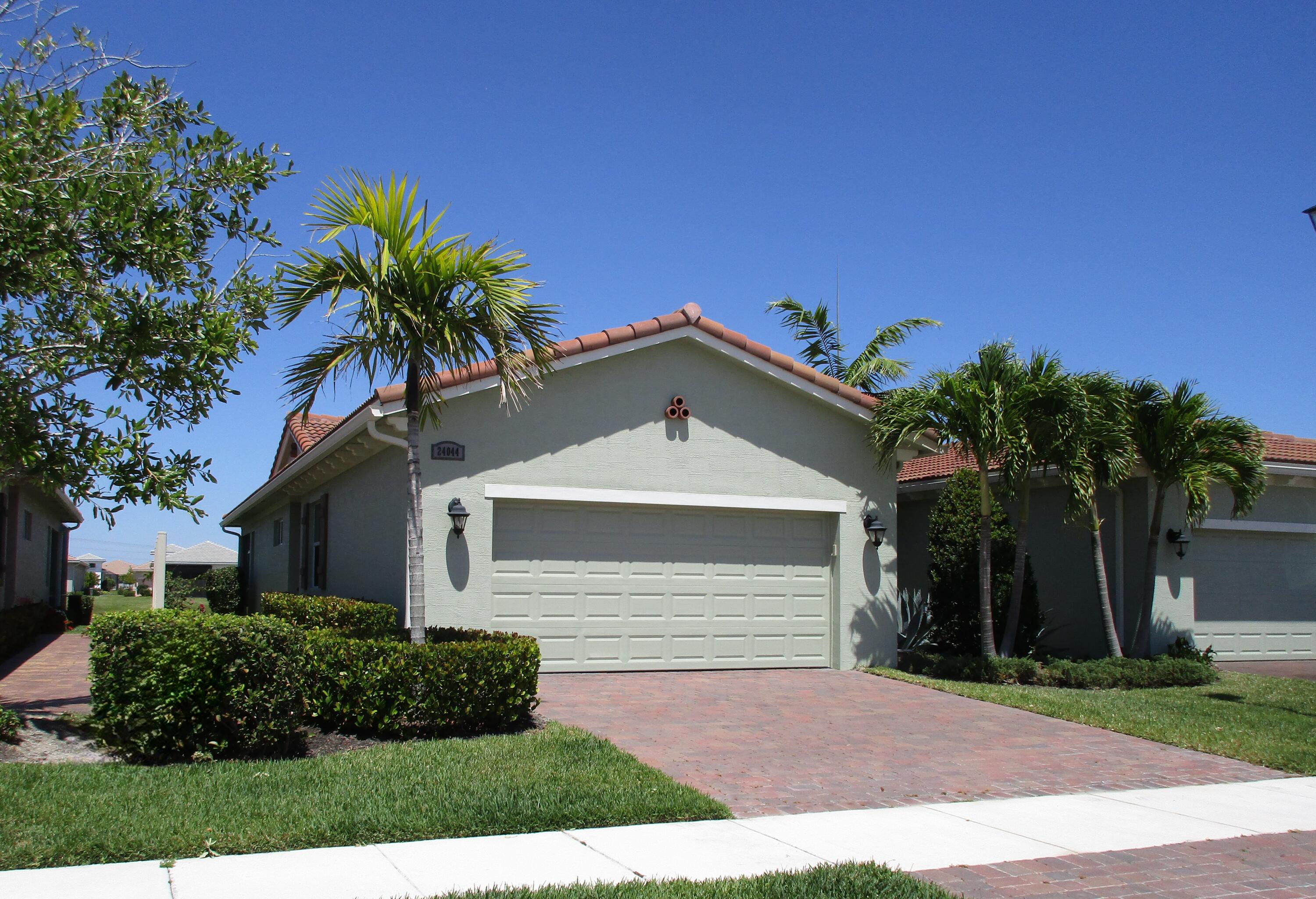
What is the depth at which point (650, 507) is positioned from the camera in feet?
44.4

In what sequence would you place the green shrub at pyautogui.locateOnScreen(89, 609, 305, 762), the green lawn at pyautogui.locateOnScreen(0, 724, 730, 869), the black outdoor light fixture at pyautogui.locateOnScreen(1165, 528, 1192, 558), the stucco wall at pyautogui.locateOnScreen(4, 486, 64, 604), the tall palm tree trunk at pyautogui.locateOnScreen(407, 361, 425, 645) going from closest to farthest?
1. the green lawn at pyautogui.locateOnScreen(0, 724, 730, 869)
2. the green shrub at pyautogui.locateOnScreen(89, 609, 305, 762)
3. the tall palm tree trunk at pyautogui.locateOnScreen(407, 361, 425, 645)
4. the black outdoor light fixture at pyautogui.locateOnScreen(1165, 528, 1192, 558)
5. the stucco wall at pyautogui.locateOnScreen(4, 486, 64, 604)

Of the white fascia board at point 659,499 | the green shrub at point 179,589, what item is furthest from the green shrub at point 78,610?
the white fascia board at point 659,499

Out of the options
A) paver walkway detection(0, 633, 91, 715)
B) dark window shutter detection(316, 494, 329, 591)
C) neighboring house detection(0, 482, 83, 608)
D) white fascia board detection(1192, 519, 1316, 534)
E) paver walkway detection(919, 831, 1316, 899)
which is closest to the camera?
paver walkway detection(919, 831, 1316, 899)

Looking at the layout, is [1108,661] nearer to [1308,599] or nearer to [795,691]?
[795,691]

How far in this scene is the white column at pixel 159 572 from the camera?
16.2 m

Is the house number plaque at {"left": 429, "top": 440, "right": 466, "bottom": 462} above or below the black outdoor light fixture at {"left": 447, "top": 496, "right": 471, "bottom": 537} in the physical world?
above

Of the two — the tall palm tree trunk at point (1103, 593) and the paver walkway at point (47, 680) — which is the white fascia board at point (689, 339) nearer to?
the tall palm tree trunk at point (1103, 593)

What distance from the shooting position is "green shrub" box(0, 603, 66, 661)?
49.7 ft

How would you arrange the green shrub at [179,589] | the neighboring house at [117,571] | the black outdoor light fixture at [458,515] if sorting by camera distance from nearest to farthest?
the black outdoor light fixture at [458,515], the green shrub at [179,589], the neighboring house at [117,571]

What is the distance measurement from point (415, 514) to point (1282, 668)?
46.0 feet

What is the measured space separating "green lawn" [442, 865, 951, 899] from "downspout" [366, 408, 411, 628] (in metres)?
7.33

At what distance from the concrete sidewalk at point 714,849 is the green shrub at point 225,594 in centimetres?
2533

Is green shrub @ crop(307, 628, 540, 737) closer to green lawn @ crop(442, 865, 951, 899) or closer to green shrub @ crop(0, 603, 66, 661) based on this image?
green lawn @ crop(442, 865, 951, 899)

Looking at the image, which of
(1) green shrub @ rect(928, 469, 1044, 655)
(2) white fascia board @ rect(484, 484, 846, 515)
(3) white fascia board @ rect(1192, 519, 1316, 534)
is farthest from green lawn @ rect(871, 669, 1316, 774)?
(3) white fascia board @ rect(1192, 519, 1316, 534)
